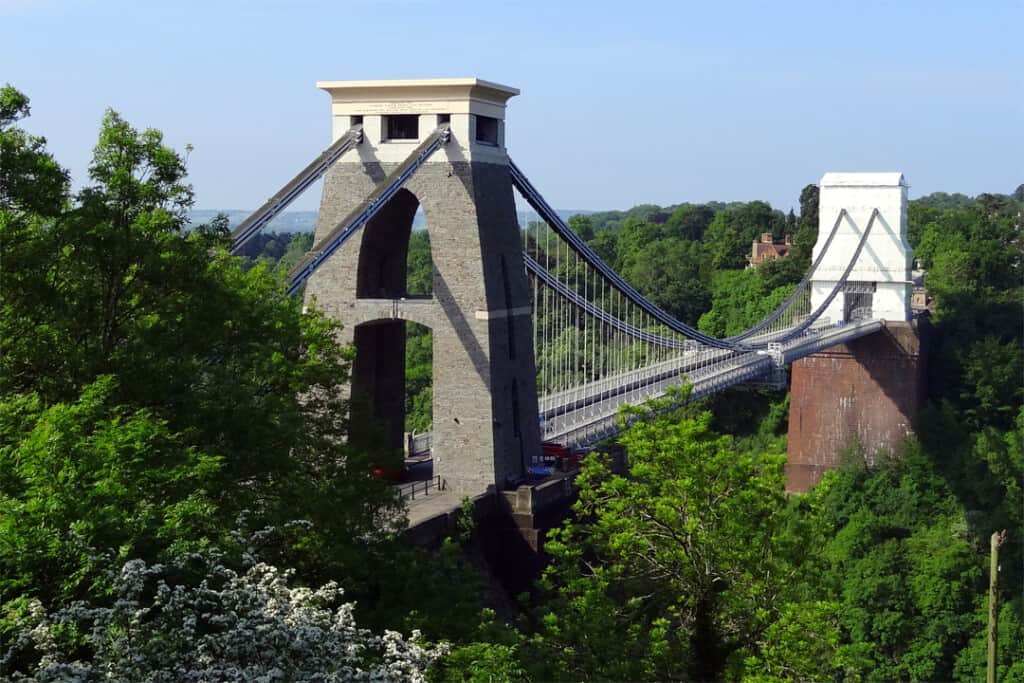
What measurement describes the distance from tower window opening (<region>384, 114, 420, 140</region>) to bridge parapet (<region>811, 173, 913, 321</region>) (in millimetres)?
24552

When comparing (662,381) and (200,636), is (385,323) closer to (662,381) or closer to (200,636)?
(662,381)

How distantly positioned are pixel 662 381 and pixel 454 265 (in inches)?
435

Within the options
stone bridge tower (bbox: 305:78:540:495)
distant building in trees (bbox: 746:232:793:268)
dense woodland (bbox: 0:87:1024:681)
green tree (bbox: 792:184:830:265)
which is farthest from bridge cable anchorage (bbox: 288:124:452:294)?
distant building in trees (bbox: 746:232:793:268)

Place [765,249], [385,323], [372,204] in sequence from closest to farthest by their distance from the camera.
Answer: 1. [372,204]
2. [385,323]
3. [765,249]

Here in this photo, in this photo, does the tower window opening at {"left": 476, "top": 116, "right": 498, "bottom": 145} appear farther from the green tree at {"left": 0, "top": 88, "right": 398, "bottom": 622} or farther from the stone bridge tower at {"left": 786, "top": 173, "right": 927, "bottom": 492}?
the stone bridge tower at {"left": 786, "top": 173, "right": 927, "bottom": 492}

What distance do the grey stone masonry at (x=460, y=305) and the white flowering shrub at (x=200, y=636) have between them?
400 inches

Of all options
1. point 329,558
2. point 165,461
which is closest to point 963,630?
point 329,558

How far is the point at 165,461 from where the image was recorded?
10500 millimetres

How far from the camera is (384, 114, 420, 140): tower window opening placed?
64.5 feet

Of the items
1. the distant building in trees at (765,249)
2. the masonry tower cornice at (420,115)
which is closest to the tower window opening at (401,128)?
the masonry tower cornice at (420,115)

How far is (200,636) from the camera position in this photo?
8.31 metres

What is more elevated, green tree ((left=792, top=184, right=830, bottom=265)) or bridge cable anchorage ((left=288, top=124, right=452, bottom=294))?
green tree ((left=792, top=184, right=830, bottom=265))

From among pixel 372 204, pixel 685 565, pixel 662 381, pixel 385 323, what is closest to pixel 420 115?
pixel 372 204

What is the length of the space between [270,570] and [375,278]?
11818mm
